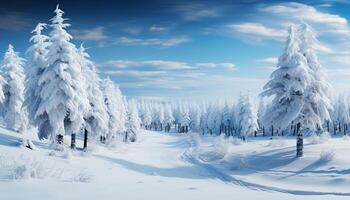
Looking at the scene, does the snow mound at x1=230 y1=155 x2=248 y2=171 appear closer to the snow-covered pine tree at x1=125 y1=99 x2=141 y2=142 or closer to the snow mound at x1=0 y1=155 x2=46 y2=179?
the snow mound at x1=0 y1=155 x2=46 y2=179

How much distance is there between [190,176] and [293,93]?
12370 millimetres

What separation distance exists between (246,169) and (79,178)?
22.3 m

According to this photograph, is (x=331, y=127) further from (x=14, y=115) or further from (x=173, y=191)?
(x=173, y=191)

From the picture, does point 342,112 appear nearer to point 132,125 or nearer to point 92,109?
point 132,125

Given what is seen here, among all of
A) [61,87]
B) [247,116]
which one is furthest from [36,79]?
[247,116]

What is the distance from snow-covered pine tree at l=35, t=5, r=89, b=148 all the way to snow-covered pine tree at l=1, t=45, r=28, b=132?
64.2 feet

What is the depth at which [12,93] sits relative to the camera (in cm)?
5275

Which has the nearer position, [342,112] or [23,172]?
[23,172]

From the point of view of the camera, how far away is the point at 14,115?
5247 cm

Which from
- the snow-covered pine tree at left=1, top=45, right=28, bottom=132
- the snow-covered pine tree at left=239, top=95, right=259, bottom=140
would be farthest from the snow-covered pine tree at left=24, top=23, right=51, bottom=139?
the snow-covered pine tree at left=239, top=95, right=259, bottom=140

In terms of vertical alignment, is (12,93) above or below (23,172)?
above

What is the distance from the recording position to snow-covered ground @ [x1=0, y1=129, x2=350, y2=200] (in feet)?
35.9

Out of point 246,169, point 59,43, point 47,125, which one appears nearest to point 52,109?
point 47,125

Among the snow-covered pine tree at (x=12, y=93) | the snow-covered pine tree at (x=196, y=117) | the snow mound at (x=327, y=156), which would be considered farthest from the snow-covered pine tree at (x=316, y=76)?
the snow-covered pine tree at (x=196, y=117)
